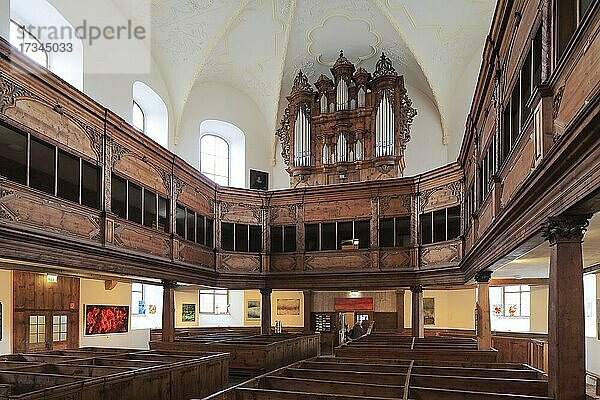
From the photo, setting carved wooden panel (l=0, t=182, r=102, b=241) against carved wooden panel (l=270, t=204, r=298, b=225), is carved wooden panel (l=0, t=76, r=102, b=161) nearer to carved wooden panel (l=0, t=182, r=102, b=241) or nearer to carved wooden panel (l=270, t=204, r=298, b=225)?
carved wooden panel (l=0, t=182, r=102, b=241)

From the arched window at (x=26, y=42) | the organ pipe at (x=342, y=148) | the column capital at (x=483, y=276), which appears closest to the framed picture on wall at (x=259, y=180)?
the organ pipe at (x=342, y=148)

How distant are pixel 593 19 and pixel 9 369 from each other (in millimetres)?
10534

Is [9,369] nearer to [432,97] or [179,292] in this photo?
[179,292]

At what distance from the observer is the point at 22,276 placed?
16.4 m

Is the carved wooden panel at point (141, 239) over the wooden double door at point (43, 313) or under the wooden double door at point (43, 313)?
over

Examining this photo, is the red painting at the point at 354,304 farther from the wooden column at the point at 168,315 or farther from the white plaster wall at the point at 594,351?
the wooden column at the point at 168,315

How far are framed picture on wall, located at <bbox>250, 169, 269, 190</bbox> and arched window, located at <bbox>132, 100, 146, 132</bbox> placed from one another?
17.7ft

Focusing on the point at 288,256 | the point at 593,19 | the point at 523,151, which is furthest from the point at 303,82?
the point at 593,19

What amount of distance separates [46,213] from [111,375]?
3648mm

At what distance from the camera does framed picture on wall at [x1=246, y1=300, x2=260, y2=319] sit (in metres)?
27.0

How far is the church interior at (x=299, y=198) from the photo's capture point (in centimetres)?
825

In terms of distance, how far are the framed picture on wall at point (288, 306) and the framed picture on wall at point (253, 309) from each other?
3.53 ft

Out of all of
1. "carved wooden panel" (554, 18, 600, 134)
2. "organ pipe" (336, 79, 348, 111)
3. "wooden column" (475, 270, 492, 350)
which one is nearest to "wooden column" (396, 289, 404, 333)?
"organ pipe" (336, 79, 348, 111)

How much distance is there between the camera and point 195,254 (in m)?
19.8
